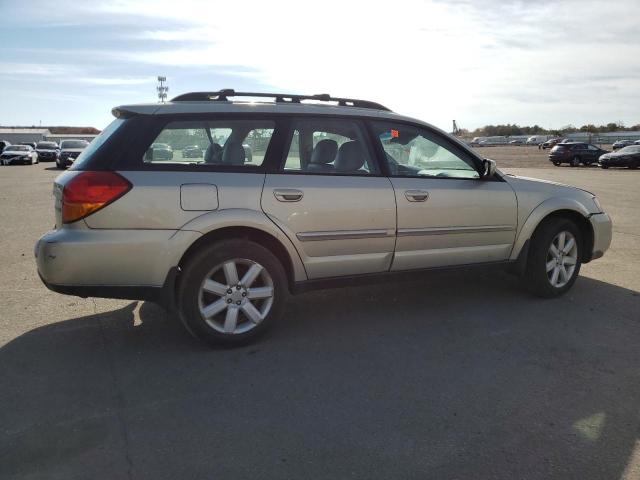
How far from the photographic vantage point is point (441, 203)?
4.54 meters

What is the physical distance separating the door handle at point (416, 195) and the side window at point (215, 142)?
3.95 feet

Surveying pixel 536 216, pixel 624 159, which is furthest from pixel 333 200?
pixel 624 159

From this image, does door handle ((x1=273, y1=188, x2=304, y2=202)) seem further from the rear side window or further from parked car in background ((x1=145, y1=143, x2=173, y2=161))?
the rear side window

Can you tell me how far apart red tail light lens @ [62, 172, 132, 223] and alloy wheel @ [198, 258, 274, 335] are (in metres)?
0.84

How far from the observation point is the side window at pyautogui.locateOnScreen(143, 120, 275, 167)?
385 centimetres

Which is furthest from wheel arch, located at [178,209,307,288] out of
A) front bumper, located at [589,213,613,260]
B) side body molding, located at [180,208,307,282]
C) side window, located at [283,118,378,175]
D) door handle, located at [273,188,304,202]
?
front bumper, located at [589,213,613,260]

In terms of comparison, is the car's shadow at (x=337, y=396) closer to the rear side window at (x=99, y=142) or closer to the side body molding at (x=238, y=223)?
the side body molding at (x=238, y=223)

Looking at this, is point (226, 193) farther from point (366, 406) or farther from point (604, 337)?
point (604, 337)

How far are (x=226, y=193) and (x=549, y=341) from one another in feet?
8.75

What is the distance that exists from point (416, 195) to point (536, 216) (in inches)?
52.6

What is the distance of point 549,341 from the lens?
4.11m

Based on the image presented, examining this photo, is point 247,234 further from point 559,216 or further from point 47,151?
point 47,151

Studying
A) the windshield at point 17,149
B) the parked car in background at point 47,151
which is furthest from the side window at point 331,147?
the parked car in background at point 47,151

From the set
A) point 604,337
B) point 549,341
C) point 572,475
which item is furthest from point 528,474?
point 604,337
